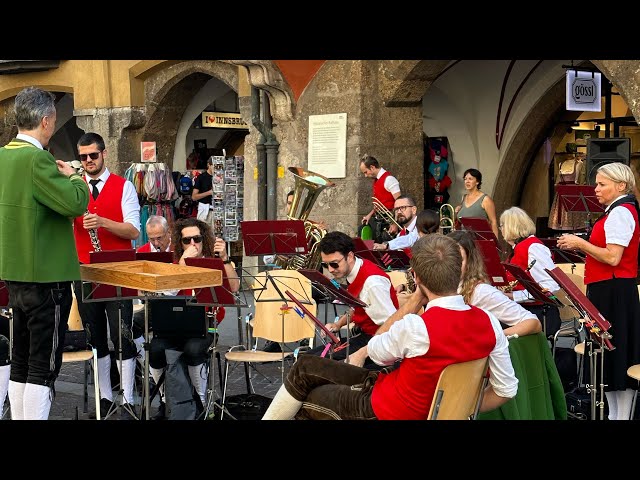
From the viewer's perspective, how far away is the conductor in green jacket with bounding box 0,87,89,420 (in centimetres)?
574

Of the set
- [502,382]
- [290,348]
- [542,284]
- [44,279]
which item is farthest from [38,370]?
[290,348]

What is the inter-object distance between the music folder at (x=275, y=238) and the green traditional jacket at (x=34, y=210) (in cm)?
300

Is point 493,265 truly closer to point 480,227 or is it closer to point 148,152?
point 480,227

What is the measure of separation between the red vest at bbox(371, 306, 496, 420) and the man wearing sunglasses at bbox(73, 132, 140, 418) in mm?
3019

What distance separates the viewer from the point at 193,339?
7320 millimetres

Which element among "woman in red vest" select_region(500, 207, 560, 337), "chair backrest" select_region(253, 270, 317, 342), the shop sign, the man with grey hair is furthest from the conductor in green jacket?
the shop sign

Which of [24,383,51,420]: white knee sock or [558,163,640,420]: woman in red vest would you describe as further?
[558,163,640,420]: woman in red vest

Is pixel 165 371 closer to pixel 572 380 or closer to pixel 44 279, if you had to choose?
pixel 44 279

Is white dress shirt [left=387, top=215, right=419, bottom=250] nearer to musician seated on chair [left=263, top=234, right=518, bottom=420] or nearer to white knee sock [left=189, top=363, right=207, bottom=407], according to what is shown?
white knee sock [left=189, top=363, right=207, bottom=407]

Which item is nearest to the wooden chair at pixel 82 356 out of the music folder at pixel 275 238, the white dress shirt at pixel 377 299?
the music folder at pixel 275 238

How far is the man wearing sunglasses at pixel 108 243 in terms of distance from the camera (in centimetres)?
742

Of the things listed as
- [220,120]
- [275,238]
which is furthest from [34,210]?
→ [220,120]

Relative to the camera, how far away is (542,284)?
Answer: 7.54 metres
